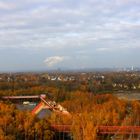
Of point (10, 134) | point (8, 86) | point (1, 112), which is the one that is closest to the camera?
point (10, 134)

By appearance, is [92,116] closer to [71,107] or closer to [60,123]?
[60,123]

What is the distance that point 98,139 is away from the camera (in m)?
20.6

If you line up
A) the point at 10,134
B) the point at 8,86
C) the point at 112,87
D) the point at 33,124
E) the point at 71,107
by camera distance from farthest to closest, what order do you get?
1. the point at 112,87
2. the point at 8,86
3. the point at 71,107
4. the point at 33,124
5. the point at 10,134

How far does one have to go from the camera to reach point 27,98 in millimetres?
40406

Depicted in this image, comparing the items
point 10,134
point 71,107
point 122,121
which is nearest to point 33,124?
point 10,134

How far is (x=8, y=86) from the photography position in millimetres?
61000

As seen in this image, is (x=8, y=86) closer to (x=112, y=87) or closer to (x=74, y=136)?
(x=112, y=87)

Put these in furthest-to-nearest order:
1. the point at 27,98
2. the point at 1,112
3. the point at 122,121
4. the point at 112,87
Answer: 1. the point at 112,87
2. the point at 27,98
3. the point at 122,121
4. the point at 1,112

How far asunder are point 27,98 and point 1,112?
17.4 metres

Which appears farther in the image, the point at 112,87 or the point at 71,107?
the point at 112,87

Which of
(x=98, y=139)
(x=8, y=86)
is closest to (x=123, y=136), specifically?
(x=98, y=139)

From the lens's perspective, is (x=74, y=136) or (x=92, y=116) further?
(x=92, y=116)

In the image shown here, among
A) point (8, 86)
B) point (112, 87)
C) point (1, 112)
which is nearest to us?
point (1, 112)

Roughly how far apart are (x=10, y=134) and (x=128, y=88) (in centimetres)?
6036
